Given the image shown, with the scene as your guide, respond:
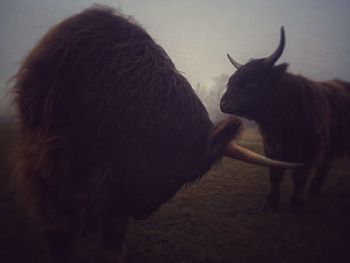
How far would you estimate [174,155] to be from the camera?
1.73m

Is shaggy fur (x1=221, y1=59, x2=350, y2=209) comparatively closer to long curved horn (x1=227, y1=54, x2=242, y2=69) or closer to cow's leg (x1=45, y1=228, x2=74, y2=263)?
long curved horn (x1=227, y1=54, x2=242, y2=69)

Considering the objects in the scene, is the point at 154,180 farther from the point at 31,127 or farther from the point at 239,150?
the point at 31,127

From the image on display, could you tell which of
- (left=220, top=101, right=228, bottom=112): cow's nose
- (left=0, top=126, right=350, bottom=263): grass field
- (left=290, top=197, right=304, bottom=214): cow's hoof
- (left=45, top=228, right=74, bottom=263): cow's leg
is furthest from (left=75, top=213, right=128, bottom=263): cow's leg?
(left=290, top=197, right=304, bottom=214): cow's hoof

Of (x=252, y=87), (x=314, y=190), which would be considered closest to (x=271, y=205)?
(x=314, y=190)

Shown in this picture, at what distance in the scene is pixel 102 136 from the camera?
1726 millimetres

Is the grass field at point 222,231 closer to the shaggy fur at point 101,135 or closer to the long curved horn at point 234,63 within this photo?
the shaggy fur at point 101,135

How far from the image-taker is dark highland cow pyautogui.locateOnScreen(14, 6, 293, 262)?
1706 millimetres

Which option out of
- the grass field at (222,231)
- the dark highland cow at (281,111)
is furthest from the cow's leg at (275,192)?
the grass field at (222,231)

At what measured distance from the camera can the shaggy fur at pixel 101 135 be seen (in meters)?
1.71

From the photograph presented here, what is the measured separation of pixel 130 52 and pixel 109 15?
0.47 metres

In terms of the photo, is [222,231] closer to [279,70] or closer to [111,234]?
[111,234]

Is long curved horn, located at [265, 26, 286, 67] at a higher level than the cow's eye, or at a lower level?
higher

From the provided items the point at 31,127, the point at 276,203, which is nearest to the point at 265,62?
the point at 276,203

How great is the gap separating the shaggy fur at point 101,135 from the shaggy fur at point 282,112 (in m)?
2.17
